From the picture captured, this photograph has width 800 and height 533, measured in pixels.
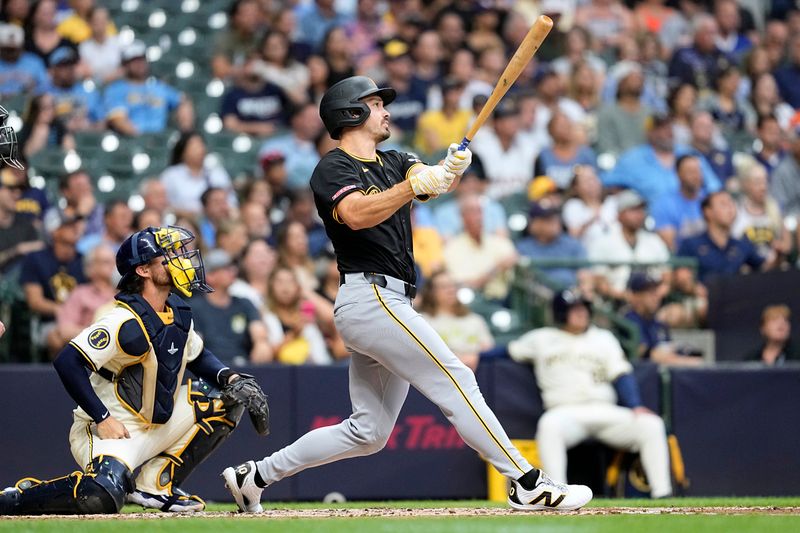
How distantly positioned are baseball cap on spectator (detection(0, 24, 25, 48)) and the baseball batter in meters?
6.93

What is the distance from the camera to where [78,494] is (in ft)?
20.2

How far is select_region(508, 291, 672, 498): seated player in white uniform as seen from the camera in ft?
29.9

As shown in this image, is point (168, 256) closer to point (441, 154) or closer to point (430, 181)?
point (430, 181)

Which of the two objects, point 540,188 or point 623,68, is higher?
point 623,68

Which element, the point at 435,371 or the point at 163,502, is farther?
the point at 163,502

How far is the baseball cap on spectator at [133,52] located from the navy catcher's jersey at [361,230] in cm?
678

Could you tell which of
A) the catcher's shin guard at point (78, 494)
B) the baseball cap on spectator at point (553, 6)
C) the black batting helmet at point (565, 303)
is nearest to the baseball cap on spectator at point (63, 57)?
the black batting helmet at point (565, 303)

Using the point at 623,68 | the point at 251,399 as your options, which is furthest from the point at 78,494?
the point at 623,68

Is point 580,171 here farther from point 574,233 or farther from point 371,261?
point 371,261

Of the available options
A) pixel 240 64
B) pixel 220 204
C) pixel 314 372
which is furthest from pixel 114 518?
pixel 240 64

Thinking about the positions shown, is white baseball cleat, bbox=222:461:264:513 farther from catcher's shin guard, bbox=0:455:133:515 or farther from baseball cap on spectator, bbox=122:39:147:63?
baseball cap on spectator, bbox=122:39:147:63

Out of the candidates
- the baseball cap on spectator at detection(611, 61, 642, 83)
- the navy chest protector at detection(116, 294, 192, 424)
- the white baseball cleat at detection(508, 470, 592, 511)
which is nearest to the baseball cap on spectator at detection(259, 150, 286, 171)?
the baseball cap on spectator at detection(611, 61, 642, 83)

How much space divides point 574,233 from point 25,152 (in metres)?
4.89

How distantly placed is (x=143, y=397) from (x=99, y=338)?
444 millimetres
